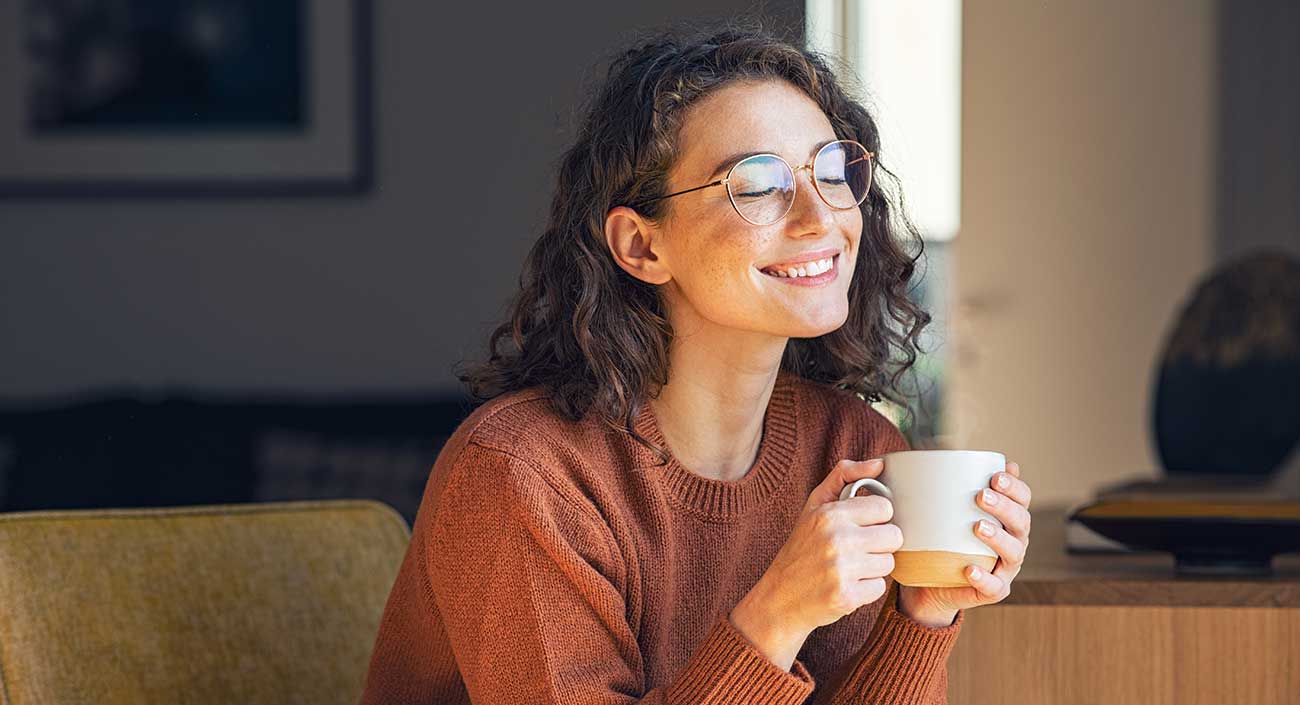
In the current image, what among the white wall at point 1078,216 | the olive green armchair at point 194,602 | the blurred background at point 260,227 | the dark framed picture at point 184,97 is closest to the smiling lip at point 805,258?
the olive green armchair at point 194,602

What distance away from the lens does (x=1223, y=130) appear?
3986mm

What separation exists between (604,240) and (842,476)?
0.34 m

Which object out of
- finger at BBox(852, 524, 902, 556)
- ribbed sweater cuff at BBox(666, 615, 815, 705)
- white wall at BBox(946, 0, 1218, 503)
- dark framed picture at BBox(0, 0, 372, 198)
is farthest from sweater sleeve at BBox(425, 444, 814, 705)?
white wall at BBox(946, 0, 1218, 503)

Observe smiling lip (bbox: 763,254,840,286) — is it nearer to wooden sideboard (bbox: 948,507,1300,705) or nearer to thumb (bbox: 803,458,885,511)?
thumb (bbox: 803,458,885,511)

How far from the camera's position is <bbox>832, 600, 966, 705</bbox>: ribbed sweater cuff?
1194 millimetres

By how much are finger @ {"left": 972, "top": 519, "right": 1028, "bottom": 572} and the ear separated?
0.37m

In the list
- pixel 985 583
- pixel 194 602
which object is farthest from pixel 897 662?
pixel 194 602

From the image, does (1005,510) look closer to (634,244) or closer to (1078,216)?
(634,244)

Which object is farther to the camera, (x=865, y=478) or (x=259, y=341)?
(x=259, y=341)

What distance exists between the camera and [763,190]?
47.5 inches

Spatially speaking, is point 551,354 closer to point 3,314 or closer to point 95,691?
point 95,691

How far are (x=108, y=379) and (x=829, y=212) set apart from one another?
265cm

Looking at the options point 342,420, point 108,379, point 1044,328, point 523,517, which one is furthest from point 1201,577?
point 1044,328

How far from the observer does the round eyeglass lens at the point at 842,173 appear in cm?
122
